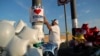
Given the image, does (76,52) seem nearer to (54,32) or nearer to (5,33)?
(5,33)

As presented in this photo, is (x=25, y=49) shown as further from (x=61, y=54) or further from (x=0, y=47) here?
(x=61, y=54)

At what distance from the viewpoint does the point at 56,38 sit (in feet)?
24.8

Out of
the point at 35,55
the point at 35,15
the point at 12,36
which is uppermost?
the point at 35,15

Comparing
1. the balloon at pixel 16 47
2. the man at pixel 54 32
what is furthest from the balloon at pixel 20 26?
the man at pixel 54 32

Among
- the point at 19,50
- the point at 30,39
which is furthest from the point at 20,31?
the point at 19,50

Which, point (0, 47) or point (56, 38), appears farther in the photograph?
point (56, 38)

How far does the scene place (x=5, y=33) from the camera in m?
5.86

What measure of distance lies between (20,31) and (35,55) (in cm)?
117

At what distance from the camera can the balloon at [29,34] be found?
20.4ft

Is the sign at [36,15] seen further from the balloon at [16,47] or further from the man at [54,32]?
the man at [54,32]

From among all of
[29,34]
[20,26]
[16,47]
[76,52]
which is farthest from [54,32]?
[76,52]

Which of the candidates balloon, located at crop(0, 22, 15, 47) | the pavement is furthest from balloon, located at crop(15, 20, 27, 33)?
the pavement

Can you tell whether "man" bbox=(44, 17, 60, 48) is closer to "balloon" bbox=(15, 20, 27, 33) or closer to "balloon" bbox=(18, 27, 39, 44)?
"balloon" bbox=(15, 20, 27, 33)

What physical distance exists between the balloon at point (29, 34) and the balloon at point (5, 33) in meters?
0.26
